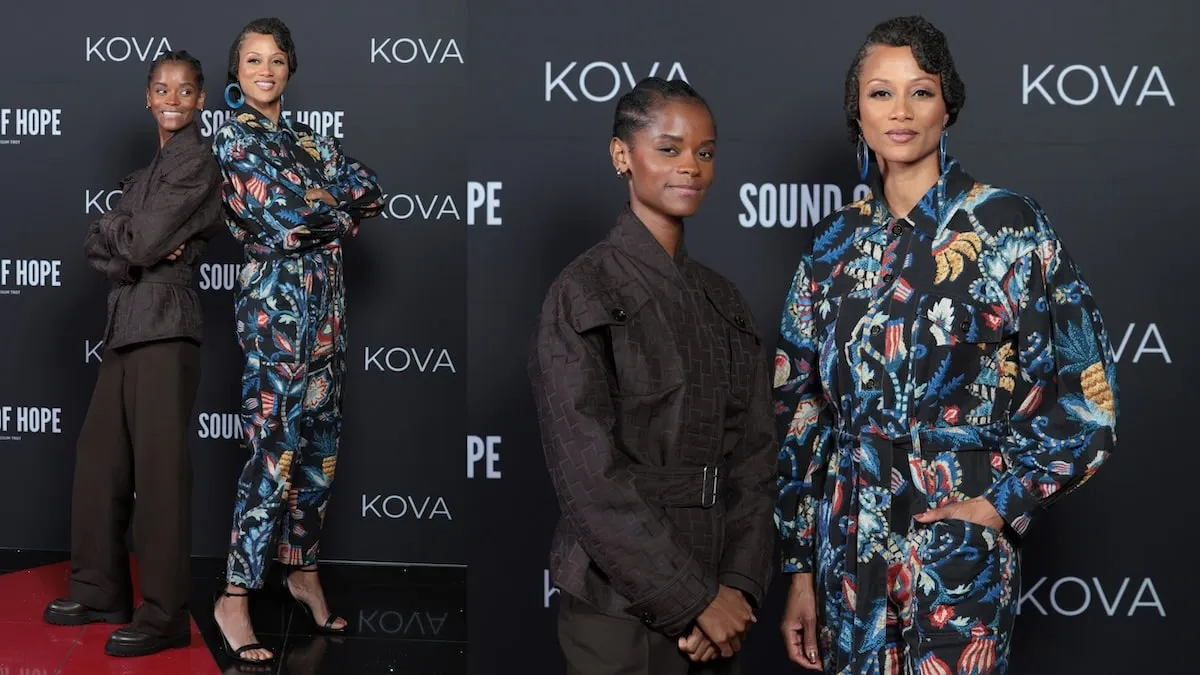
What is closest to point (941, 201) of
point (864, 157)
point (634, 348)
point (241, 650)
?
point (864, 157)

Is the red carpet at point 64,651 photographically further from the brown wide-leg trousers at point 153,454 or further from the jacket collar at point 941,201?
the jacket collar at point 941,201

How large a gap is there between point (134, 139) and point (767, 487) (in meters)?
3.66

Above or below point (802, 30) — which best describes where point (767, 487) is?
below

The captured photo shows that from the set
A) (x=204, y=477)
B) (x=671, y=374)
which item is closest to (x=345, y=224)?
(x=204, y=477)

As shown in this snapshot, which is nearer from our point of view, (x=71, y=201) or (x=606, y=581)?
(x=606, y=581)

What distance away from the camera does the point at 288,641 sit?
395cm

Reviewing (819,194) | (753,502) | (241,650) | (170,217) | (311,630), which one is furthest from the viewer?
(311,630)

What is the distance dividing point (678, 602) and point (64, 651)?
8.23ft

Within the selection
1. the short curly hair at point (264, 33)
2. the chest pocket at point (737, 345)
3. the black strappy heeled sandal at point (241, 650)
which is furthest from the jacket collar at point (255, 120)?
the chest pocket at point (737, 345)

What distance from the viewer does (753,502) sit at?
2.14m

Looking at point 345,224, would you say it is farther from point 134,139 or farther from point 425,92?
point 134,139

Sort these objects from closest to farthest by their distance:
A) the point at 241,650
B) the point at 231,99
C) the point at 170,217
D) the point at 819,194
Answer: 1. the point at 819,194
2. the point at 170,217
3. the point at 241,650
4. the point at 231,99

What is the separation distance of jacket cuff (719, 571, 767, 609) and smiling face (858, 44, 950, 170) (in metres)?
0.71

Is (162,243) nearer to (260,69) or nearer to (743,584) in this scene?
(260,69)
